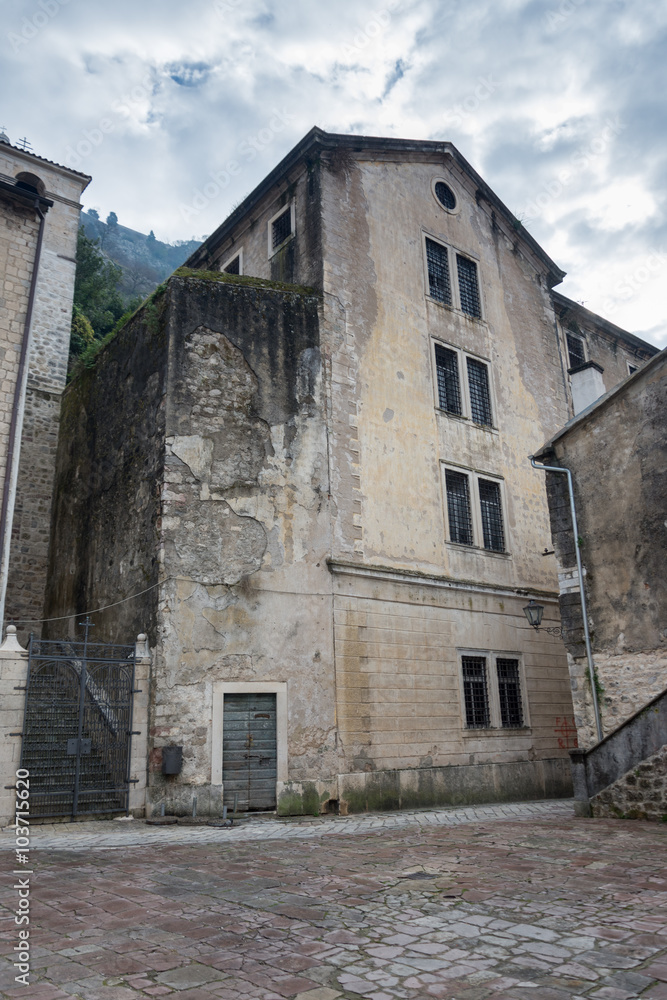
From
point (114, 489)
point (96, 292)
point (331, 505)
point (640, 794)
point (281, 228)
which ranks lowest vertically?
point (640, 794)

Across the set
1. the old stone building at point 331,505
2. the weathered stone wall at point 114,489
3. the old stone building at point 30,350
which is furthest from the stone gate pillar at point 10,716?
the old stone building at point 30,350

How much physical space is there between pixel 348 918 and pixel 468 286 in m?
16.1

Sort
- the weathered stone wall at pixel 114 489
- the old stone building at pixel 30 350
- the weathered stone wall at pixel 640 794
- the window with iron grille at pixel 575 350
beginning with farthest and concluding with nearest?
the window with iron grille at pixel 575 350
the old stone building at pixel 30 350
the weathered stone wall at pixel 114 489
the weathered stone wall at pixel 640 794

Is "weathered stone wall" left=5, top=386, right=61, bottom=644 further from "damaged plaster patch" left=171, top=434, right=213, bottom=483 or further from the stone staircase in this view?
the stone staircase

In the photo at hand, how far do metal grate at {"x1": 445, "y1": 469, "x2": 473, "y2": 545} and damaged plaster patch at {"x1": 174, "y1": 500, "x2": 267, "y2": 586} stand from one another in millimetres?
4905

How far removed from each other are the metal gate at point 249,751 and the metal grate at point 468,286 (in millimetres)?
11116

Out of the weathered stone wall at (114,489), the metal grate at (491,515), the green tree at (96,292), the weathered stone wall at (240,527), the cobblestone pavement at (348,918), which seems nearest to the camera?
the cobblestone pavement at (348,918)

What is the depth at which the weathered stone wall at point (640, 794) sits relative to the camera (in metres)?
9.45

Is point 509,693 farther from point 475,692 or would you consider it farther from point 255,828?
point 255,828

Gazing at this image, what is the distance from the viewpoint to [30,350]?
68.6 ft

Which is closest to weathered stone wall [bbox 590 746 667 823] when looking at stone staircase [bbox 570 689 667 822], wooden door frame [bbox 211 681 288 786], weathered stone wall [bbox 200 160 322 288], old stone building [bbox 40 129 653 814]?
stone staircase [bbox 570 689 667 822]

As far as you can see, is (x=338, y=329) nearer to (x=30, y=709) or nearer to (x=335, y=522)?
(x=335, y=522)

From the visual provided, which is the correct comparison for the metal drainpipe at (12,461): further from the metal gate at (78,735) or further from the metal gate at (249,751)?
the metal gate at (249,751)

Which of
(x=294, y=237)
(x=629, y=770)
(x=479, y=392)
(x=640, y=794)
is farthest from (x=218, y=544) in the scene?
(x=479, y=392)
